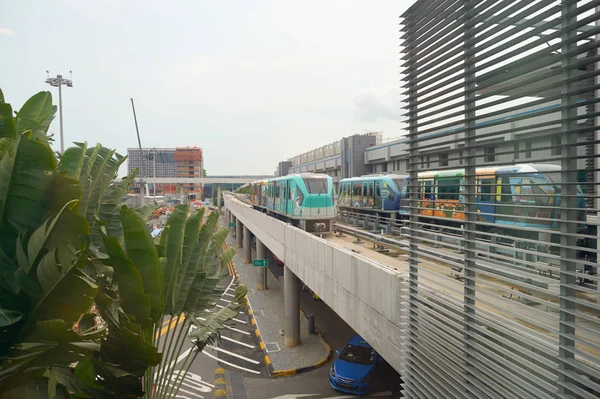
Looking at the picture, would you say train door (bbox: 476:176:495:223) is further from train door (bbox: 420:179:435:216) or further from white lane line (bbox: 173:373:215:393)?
white lane line (bbox: 173:373:215:393)

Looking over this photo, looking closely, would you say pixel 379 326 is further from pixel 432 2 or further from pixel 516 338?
pixel 432 2

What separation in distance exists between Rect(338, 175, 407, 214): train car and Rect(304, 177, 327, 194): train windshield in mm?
3182

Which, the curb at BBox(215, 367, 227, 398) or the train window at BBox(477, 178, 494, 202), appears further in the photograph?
the curb at BBox(215, 367, 227, 398)

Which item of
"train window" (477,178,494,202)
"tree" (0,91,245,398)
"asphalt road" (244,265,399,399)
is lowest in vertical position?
"asphalt road" (244,265,399,399)

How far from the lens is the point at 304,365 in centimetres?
1477

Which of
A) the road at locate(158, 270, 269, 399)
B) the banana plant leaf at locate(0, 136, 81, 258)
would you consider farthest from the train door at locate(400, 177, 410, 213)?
the road at locate(158, 270, 269, 399)

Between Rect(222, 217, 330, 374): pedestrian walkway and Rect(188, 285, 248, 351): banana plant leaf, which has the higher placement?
Rect(188, 285, 248, 351): banana plant leaf

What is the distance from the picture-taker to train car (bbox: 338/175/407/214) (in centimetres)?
2014

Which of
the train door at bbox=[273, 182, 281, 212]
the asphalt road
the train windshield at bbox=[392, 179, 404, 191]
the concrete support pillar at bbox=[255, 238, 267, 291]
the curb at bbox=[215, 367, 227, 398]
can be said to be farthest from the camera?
the concrete support pillar at bbox=[255, 238, 267, 291]

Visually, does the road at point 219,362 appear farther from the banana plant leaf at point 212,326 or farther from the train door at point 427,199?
the train door at point 427,199

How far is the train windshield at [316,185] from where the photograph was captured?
18141mm

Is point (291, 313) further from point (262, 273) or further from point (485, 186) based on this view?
point (485, 186)

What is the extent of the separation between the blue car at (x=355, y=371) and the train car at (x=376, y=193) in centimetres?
650

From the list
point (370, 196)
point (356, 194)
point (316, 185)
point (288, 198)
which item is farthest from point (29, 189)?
point (356, 194)
